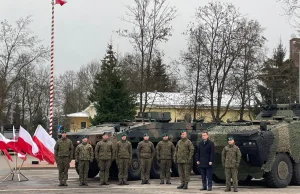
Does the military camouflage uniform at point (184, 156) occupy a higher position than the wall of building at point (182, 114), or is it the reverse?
the wall of building at point (182, 114)

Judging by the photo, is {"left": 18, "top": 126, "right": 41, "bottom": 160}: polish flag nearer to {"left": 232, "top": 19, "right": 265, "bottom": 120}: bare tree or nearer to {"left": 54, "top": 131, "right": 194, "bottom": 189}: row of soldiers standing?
{"left": 54, "top": 131, "right": 194, "bottom": 189}: row of soldiers standing

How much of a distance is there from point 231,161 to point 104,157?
4005mm

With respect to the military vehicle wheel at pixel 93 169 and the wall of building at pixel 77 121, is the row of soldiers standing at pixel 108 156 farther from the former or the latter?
the wall of building at pixel 77 121

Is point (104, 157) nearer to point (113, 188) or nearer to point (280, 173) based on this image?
point (113, 188)

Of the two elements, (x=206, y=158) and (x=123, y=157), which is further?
(x=123, y=157)

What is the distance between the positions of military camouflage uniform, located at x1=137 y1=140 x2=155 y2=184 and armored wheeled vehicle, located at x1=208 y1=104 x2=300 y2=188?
6.57 feet

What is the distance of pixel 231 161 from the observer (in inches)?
567

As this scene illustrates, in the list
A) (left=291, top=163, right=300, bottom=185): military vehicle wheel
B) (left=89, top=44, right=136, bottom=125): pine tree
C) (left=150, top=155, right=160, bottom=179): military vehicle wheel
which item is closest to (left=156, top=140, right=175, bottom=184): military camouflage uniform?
(left=150, top=155, right=160, bottom=179): military vehicle wheel

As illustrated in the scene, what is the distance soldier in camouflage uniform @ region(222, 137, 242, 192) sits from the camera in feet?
47.1

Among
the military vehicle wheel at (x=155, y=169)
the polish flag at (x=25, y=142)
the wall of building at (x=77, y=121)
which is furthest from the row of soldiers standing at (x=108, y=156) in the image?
the wall of building at (x=77, y=121)

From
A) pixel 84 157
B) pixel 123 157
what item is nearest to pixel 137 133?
pixel 123 157

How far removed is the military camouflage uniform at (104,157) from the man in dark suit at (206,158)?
298 centimetres

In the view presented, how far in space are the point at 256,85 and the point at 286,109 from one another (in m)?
18.1

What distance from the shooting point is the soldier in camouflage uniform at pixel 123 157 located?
54.3 ft
